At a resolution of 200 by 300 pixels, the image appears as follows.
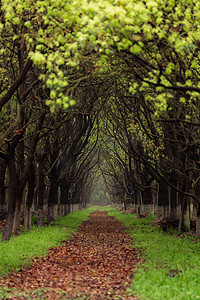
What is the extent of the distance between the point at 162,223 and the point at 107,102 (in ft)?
32.8

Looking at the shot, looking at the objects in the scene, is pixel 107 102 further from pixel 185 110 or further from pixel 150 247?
pixel 150 247

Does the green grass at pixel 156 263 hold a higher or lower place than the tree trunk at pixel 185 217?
lower

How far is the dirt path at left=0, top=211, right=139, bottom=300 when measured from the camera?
859 centimetres

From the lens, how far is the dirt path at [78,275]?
338 inches

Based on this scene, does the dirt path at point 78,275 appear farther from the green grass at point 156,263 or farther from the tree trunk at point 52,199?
the tree trunk at point 52,199

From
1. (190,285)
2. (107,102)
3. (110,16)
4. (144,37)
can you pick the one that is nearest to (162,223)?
(107,102)

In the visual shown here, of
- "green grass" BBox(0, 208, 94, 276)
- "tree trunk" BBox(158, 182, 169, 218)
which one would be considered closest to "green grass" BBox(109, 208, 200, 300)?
"green grass" BBox(0, 208, 94, 276)

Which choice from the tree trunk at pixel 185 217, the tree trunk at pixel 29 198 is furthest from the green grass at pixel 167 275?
the tree trunk at pixel 29 198

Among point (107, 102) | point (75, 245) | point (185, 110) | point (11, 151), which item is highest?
point (107, 102)

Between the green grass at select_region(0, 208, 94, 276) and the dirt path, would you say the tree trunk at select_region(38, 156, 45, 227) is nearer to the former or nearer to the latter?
the green grass at select_region(0, 208, 94, 276)

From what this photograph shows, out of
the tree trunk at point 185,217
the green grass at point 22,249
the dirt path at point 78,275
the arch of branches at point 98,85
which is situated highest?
the arch of branches at point 98,85

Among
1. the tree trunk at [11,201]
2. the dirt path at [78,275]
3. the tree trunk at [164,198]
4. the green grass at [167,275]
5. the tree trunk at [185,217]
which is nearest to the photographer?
the green grass at [167,275]

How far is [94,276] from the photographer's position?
34.3 feet

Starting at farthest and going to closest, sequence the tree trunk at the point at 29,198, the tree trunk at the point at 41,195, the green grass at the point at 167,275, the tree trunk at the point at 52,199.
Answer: the tree trunk at the point at 52,199, the tree trunk at the point at 41,195, the tree trunk at the point at 29,198, the green grass at the point at 167,275
